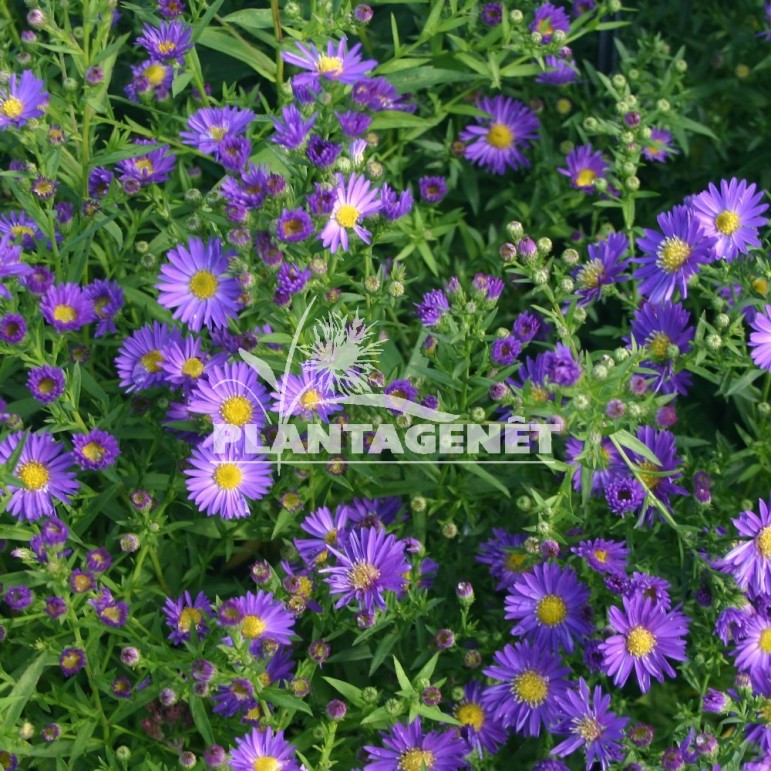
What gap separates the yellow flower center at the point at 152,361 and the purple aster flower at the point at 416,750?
1048 millimetres

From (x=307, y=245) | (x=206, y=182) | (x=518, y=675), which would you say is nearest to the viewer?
(x=307, y=245)

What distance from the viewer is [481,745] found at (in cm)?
269

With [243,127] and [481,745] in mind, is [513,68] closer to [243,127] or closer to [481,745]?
[243,127]

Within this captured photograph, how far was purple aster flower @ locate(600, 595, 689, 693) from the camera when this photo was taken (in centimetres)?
253

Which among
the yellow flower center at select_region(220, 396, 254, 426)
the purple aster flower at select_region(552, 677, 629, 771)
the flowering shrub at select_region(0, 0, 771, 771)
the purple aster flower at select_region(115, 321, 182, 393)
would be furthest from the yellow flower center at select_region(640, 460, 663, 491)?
the purple aster flower at select_region(115, 321, 182, 393)

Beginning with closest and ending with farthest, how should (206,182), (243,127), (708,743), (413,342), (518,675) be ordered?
(708,743) → (518,675) → (243,127) → (413,342) → (206,182)

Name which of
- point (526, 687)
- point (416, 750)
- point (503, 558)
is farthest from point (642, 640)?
point (416, 750)

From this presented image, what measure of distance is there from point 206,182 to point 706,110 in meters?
1.76

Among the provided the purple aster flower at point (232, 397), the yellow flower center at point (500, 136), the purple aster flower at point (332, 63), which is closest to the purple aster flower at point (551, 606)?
the purple aster flower at point (232, 397)

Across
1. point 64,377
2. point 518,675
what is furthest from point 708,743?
point 64,377

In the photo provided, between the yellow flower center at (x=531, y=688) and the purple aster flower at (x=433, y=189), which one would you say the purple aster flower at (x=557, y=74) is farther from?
the yellow flower center at (x=531, y=688)

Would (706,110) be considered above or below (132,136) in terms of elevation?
above

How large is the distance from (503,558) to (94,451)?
1.07 m

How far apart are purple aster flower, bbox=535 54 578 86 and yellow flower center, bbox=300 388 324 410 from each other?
60.7 inches
